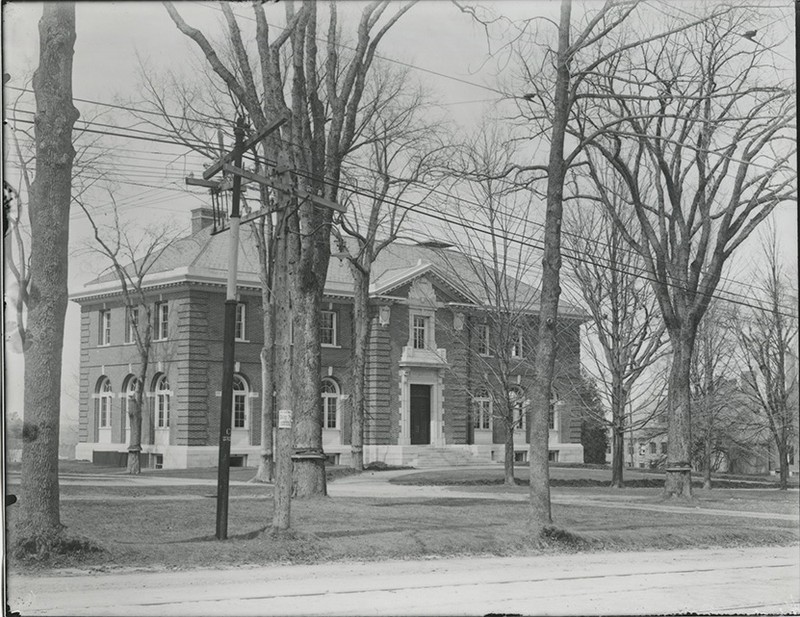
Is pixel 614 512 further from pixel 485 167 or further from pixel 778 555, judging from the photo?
pixel 485 167

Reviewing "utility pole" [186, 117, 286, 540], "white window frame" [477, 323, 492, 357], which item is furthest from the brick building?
"utility pole" [186, 117, 286, 540]

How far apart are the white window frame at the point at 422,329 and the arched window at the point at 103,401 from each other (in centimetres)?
1345

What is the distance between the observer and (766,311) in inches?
1273

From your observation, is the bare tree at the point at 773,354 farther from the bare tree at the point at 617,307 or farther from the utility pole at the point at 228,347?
the utility pole at the point at 228,347

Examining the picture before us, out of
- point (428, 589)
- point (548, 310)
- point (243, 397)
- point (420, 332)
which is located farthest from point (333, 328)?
point (428, 589)

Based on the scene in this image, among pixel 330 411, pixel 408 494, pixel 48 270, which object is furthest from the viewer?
pixel 330 411

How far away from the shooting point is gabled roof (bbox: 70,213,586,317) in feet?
136

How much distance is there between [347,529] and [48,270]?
21.5 ft

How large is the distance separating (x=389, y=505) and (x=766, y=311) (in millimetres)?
15642

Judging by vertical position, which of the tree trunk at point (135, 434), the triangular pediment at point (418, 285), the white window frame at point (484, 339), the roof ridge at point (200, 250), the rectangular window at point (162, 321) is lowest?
the tree trunk at point (135, 434)

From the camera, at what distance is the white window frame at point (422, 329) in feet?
157

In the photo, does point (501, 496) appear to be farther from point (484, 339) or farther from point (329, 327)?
point (329, 327)

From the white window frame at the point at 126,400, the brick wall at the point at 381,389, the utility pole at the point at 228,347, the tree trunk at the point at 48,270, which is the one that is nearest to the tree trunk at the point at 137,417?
the white window frame at the point at 126,400

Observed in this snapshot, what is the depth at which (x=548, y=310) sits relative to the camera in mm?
17719
